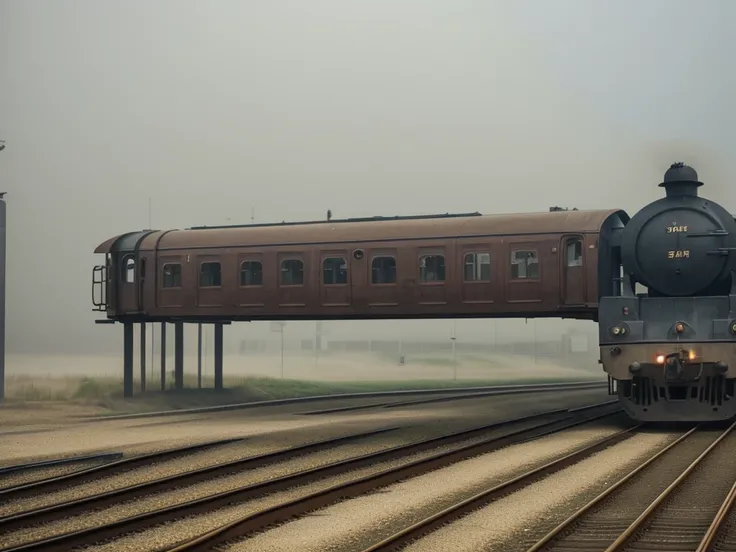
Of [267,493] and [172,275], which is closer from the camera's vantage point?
[267,493]

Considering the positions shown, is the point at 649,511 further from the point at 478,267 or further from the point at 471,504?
the point at 478,267

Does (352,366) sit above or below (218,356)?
below

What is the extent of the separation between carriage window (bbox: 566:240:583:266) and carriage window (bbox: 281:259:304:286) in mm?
6988

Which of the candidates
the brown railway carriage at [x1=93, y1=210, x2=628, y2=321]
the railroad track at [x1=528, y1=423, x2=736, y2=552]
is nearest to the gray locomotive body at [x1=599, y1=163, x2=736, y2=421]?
the brown railway carriage at [x1=93, y1=210, x2=628, y2=321]

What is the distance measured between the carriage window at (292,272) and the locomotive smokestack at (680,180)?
31.6 feet

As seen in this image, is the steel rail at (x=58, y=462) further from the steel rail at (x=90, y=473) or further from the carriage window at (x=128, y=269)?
the carriage window at (x=128, y=269)

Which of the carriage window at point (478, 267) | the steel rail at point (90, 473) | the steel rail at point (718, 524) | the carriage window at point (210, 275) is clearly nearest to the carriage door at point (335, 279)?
the carriage window at point (210, 275)

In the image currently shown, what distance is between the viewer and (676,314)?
20984 mm

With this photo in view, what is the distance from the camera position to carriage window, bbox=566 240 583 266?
23.7 meters

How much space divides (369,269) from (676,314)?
8.10 m

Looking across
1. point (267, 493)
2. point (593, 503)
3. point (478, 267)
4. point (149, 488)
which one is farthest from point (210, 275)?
point (593, 503)

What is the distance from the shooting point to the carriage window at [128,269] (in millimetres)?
29047

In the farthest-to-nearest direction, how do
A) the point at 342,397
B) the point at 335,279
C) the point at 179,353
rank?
the point at 342,397 → the point at 179,353 → the point at 335,279

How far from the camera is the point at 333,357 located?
66312 mm
